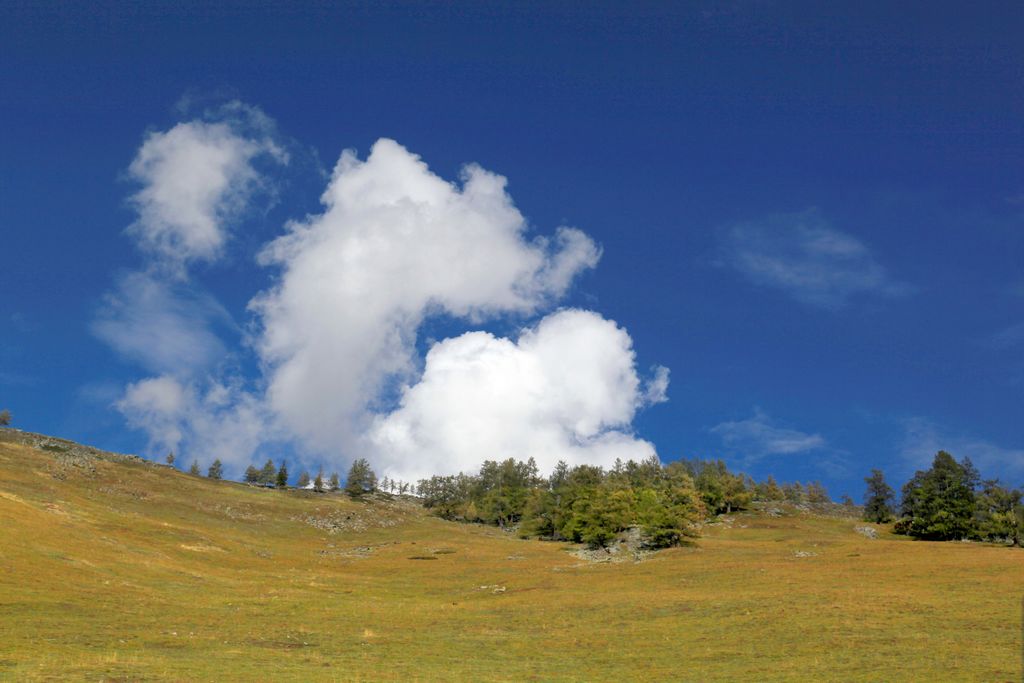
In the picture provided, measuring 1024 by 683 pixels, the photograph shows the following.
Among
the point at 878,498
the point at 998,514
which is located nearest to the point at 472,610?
the point at 998,514

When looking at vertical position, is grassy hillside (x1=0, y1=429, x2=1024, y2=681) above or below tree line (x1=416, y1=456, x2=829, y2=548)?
below

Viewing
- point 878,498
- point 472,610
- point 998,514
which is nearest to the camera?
point 472,610

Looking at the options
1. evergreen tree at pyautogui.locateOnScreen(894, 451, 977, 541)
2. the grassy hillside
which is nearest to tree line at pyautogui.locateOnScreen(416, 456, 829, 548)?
the grassy hillside

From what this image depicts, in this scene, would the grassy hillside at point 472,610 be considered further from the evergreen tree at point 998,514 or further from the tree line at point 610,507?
the evergreen tree at point 998,514

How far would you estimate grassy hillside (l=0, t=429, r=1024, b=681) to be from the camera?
29469 mm

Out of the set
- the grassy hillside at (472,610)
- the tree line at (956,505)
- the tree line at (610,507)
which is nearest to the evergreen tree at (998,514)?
the tree line at (956,505)

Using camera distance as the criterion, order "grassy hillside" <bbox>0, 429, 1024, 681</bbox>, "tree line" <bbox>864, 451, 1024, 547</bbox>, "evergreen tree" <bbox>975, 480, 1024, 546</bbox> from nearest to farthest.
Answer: "grassy hillside" <bbox>0, 429, 1024, 681</bbox>, "evergreen tree" <bbox>975, 480, 1024, 546</bbox>, "tree line" <bbox>864, 451, 1024, 547</bbox>

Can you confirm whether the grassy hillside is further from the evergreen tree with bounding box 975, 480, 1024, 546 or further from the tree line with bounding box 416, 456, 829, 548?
the evergreen tree with bounding box 975, 480, 1024, 546

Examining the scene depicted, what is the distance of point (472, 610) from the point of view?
54.4 m

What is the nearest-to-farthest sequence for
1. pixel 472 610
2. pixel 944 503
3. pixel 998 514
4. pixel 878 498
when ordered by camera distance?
1. pixel 472 610
2. pixel 998 514
3. pixel 944 503
4. pixel 878 498

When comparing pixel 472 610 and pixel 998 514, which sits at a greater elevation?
pixel 998 514

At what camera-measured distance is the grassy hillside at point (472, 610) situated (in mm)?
29469

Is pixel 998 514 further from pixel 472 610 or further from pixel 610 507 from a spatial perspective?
pixel 472 610

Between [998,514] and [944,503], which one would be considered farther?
[944,503]
